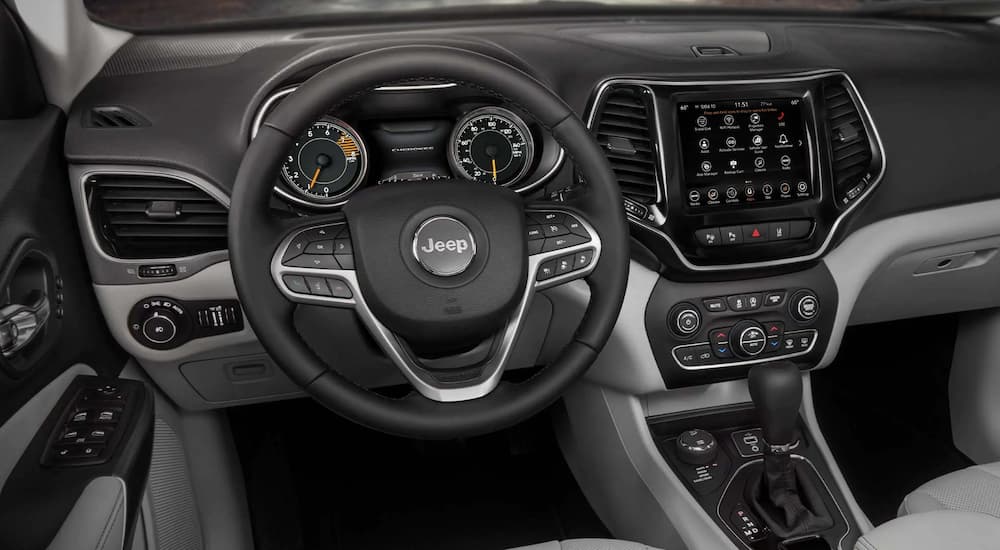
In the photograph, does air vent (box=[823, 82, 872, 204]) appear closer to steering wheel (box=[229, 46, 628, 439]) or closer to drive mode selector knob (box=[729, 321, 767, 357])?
drive mode selector knob (box=[729, 321, 767, 357])

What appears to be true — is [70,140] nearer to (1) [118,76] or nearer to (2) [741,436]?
(1) [118,76]

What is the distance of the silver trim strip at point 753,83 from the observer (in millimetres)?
1496

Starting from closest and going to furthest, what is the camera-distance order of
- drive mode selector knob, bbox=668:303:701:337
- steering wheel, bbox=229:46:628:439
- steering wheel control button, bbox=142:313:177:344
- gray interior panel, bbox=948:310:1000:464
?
steering wheel, bbox=229:46:628:439 → steering wheel control button, bbox=142:313:177:344 → drive mode selector knob, bbox=668:303:701:337 → gray interior panel, bbox=948:310:1000:464

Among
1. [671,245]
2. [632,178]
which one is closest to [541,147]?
[632,178]

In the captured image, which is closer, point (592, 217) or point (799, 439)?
point (592, 217)

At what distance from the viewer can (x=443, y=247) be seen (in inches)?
45.5

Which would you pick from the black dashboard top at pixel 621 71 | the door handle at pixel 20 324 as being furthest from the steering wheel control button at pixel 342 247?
the door handle at pixel 20 324

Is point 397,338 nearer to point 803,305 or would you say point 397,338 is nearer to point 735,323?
point 735,323

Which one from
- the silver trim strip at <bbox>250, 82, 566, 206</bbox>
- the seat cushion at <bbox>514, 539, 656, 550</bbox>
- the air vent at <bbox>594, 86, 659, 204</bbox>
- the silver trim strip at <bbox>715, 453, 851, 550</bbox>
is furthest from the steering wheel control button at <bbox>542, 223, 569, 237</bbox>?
the silver trim strip at <bbox>715, 453, 851, 550</bbox>

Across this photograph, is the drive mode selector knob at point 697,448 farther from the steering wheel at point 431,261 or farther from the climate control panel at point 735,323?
the steering wheel at point 431,261

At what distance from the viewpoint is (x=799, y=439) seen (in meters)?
1.67

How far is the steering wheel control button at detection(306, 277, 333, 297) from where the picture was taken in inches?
44.7

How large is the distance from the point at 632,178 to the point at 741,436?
58cm

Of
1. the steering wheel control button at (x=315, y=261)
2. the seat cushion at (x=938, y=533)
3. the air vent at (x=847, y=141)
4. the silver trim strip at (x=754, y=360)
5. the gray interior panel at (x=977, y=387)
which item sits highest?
Result: the air vent at (x=847, y=141)
